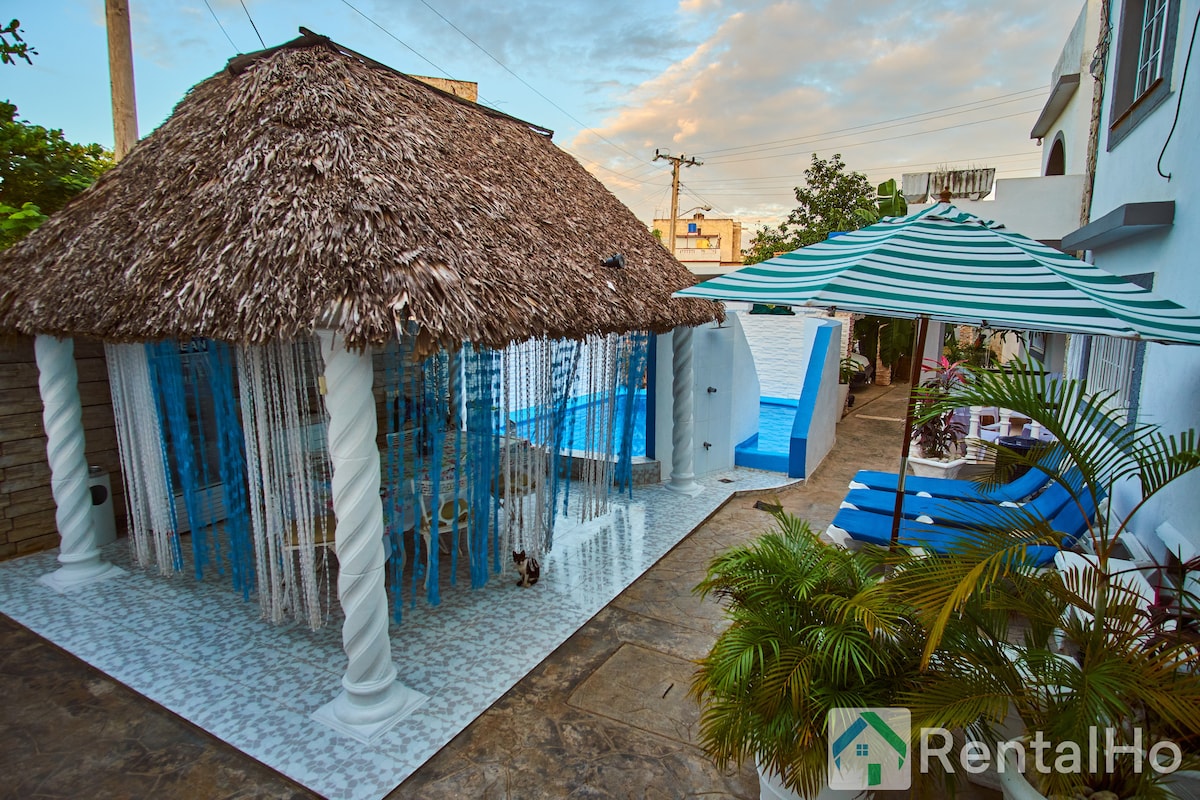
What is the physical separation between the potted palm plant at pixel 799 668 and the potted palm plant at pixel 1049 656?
0.15 meters

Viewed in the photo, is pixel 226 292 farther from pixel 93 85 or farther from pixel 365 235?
pixel 93 85

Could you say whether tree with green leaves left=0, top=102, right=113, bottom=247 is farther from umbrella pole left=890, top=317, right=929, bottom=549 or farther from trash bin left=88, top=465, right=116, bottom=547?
umbrella pole left=890, top=317, right=929, bottom=549

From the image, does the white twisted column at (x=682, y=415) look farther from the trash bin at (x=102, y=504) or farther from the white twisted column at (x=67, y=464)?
the trash bin at (x=102, y=504)

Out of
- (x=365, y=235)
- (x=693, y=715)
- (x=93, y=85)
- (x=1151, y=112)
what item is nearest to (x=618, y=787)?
(x=693, y=715)

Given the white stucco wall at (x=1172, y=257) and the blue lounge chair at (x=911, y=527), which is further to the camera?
the blue lounge chair at (x=911, y=527)

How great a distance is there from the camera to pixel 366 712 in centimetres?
362

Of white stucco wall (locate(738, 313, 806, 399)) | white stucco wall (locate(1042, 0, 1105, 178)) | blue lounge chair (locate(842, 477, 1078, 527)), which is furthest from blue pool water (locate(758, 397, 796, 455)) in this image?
white stucco wall (locate(1042, 0, 1105, 178))

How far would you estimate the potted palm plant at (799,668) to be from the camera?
2.51 m

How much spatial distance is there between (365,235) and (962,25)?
10.3m

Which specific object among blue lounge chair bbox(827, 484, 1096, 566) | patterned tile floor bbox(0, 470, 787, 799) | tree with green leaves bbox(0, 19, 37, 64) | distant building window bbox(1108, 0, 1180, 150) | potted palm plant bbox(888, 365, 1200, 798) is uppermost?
tree with green leaves bbox(0, 19, 37, 64)

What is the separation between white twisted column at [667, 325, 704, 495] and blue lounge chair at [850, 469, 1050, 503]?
6.55 ft

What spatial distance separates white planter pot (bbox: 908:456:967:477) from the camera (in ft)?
28.3

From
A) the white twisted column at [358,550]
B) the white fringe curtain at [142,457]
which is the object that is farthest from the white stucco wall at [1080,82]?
the white fringe curtain at [142,457]

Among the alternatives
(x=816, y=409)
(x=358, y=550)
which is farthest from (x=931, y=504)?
(x=358, y=550)
